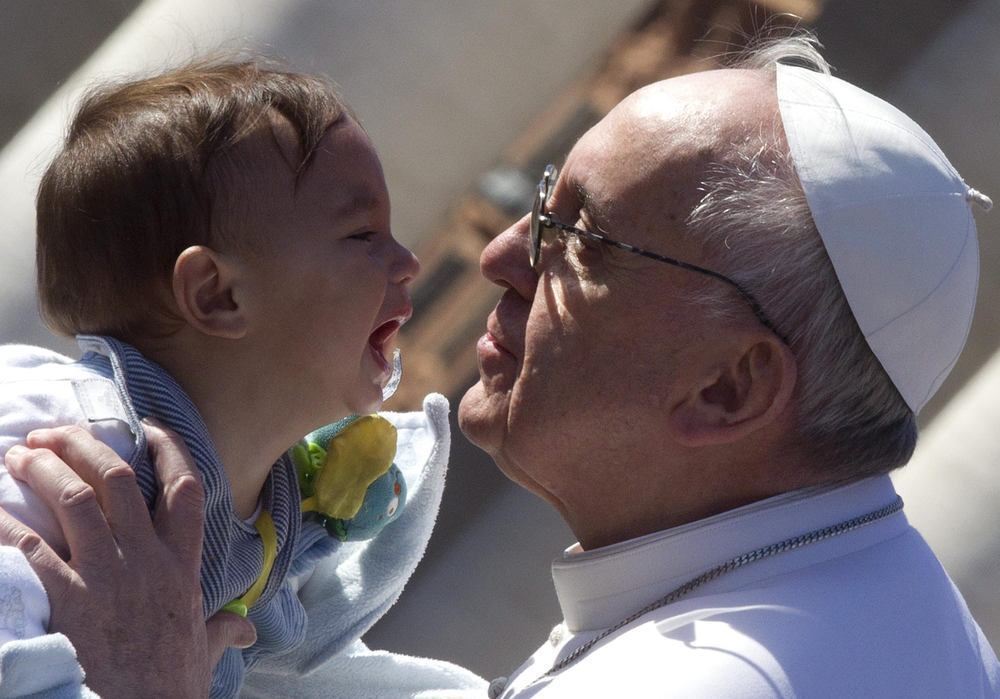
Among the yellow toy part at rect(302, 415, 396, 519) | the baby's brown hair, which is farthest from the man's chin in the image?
the baby's brown hair

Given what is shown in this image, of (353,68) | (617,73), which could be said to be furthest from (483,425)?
(617,73)

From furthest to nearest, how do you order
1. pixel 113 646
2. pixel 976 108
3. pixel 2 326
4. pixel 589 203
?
1. pixel 976 108
2. pixel 2 326
3. pixel 589 203
4. pixel 113 646

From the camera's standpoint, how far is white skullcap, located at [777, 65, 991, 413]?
1290 millimetres

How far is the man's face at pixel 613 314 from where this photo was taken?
1.35 meters

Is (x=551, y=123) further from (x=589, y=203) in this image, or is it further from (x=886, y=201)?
(x=886, y=201)

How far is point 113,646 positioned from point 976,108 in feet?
6.93

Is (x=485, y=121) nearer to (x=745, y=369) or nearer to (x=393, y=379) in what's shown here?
(x=393, y=379)

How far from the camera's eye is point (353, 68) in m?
2.09

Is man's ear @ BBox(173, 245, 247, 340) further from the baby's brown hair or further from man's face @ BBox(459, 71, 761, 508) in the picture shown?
man's face @ BBox(459, 71, 761, 508)

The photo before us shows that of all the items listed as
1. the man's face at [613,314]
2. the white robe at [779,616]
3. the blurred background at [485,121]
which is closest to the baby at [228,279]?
the man's face at [613,314]

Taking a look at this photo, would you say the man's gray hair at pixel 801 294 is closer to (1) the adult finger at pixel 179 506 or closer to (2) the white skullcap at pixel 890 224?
(2) the white skullcap at pixel 890 224

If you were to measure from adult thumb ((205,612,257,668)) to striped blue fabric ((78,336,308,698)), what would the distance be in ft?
0.19

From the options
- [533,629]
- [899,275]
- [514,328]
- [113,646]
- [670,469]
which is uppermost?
[899,275]

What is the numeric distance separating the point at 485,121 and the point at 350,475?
79 cm
